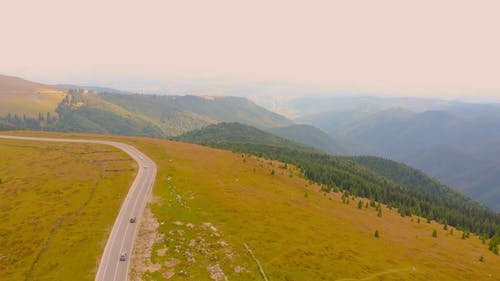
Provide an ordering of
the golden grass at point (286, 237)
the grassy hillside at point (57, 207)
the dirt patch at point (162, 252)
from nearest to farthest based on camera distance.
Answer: the grassy hillside at point (57, 207) → the dirt patch at point (162, 252) → the golden grass at point (286, 237)

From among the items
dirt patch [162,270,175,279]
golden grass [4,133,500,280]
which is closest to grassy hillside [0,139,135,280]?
dirt patch [162,270,175,279]

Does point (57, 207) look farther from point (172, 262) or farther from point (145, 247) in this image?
point (172, 262)

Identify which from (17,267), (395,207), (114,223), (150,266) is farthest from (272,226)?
(395,207)

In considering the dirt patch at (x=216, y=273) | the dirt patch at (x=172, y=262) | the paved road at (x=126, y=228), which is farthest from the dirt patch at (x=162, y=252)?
the dirt patch at (x=216, y=273)

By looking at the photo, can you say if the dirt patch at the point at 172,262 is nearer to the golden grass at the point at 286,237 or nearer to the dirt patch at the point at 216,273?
the golden grass at the point at 286,237

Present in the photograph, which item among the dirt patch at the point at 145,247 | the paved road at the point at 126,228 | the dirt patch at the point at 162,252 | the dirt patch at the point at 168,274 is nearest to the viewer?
the dirt patch at the point at 168,274

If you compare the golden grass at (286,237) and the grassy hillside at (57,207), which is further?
the golden grass at (286,237)
